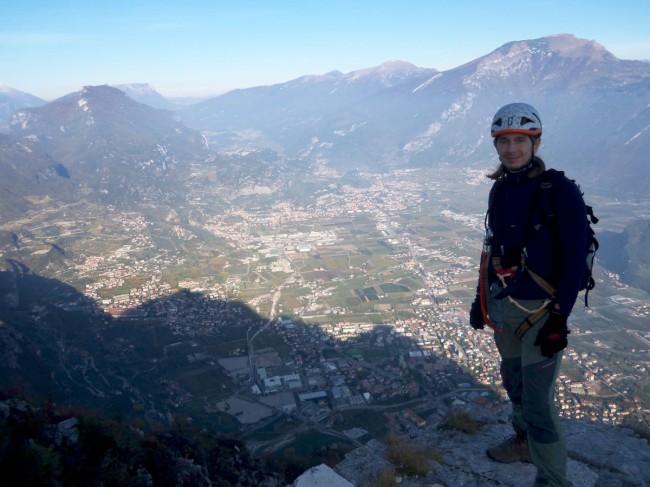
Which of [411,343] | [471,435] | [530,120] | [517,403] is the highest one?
[530,120]

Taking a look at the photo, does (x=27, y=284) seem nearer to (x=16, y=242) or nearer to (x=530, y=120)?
(x=16, y=242)

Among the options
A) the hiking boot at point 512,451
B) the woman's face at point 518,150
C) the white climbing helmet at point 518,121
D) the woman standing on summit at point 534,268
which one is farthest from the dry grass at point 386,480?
the white climbing helmet at point 518,121

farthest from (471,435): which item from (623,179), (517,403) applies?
(623,179)

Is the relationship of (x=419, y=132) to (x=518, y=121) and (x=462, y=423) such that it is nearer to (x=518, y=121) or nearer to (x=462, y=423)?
(x=462, y=423)

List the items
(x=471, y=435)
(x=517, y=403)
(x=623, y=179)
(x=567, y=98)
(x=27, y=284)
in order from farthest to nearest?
(x=567, y=98)
(x=623, y=179)
(x=27, y=284)
(x=471, y=435)
(x=517, y=403)

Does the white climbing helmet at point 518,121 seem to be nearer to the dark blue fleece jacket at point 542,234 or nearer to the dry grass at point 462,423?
the dark blue fleece jacket at point 542,234

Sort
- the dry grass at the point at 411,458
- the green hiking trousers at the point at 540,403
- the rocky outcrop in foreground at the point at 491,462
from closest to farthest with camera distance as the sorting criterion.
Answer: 1. the green hiking trousers at the point at 540,403
2. the rocky outcrop in foreground at the point at 491,462
3. the dry grass at the point at 411,458

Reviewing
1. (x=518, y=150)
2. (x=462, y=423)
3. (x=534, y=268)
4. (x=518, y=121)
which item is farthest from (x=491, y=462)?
(x=518, y=121)

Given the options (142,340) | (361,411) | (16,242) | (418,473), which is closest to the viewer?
(418,473)
